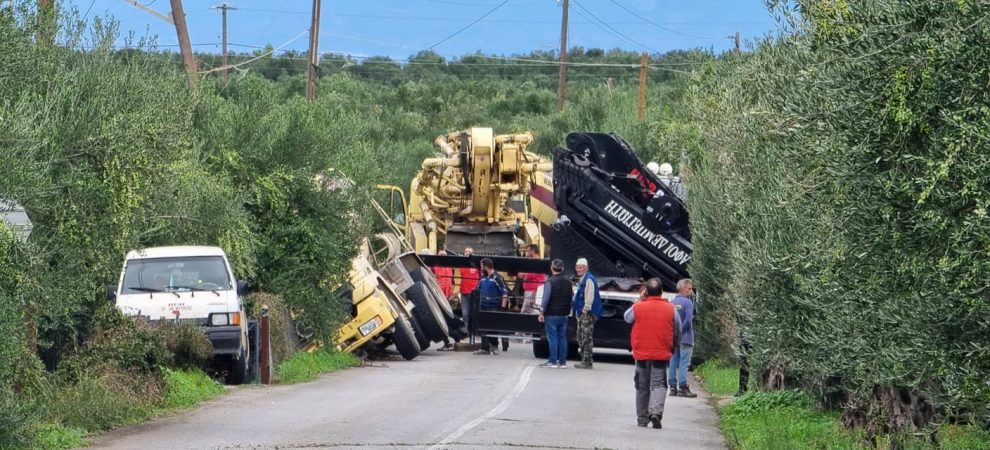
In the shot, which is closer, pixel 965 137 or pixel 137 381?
pixel 965 137

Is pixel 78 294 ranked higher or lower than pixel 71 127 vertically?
lower

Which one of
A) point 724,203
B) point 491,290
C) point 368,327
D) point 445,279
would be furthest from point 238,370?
point 445,279

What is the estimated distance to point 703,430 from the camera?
15594 millimetres

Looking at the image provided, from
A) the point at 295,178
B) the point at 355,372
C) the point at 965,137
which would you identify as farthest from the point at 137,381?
the point at 965,137

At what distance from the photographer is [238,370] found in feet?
66.3

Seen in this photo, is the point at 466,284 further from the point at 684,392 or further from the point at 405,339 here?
the point at 684,392

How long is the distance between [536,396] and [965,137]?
1172 centimetres

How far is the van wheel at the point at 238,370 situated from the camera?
20.0 metres

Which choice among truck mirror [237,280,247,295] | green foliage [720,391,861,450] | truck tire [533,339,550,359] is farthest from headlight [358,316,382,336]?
green foliage [720,391,861,450]

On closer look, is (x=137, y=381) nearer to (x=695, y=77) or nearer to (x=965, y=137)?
(x=965, y=137)

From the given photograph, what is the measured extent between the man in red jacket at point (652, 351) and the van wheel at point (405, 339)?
10.8 m

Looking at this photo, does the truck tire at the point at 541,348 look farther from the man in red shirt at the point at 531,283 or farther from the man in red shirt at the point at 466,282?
the man in red shirt at the point at 466,282

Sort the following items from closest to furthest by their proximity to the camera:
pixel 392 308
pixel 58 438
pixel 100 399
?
pixel 58 438
pixel 100 399
pixel 392 308

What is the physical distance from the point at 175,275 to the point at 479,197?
1278 centimetres
